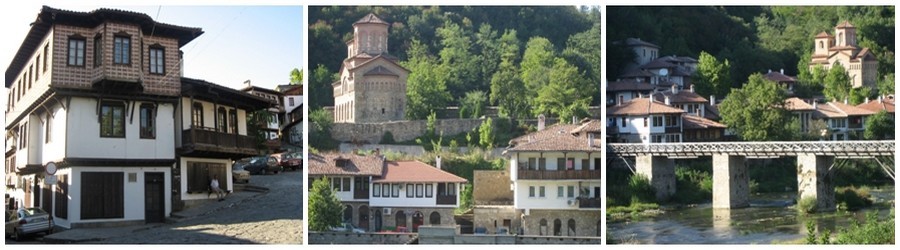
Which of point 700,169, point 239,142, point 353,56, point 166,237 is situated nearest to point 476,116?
point 353,56

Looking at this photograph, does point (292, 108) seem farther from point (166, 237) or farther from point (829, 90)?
point (829, 90)

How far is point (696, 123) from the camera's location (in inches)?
1121

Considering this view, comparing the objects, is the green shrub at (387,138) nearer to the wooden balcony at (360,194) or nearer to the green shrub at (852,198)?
the wooden balcony at (360,194)

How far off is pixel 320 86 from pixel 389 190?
2.71m

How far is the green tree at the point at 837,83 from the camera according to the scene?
29.0 meters

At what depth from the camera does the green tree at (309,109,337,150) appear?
22.3m

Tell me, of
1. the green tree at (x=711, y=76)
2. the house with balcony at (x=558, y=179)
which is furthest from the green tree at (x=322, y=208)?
the green tree at (x=711, y=76)

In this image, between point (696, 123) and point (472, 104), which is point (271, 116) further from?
point (696, 123)

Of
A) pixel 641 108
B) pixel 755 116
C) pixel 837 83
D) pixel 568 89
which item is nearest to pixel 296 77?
pixel 568 89

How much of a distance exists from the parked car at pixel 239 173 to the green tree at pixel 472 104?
4822mm

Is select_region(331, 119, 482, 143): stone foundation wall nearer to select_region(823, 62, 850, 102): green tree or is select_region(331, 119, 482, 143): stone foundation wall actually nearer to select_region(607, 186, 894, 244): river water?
select_region(607, 186, 894, 244): river water

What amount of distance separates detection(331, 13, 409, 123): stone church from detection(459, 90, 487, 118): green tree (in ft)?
4.04

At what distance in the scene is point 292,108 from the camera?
74.6ft

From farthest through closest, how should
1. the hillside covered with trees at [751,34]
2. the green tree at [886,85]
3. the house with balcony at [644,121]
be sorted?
1. the hillside covered with trees at [751,34]
2. the house with balcony at [644,121]
3. the green tree at [886,85]
